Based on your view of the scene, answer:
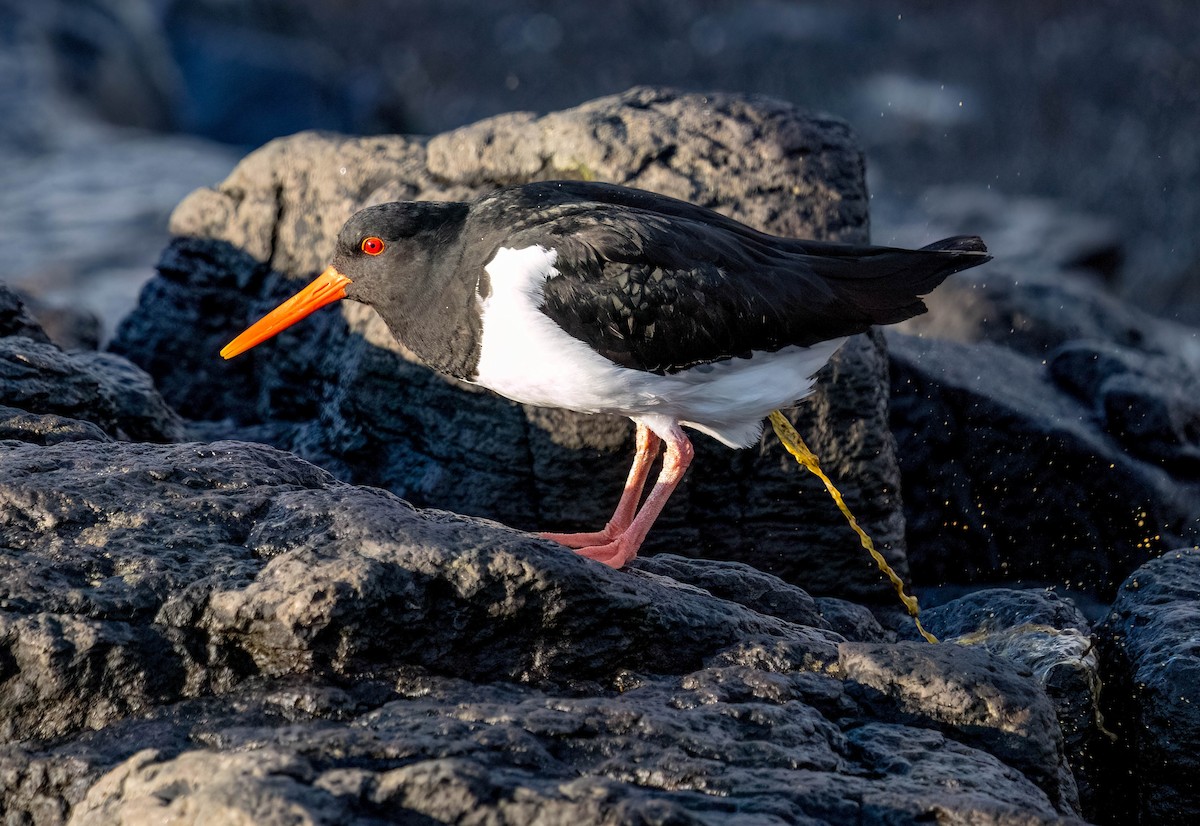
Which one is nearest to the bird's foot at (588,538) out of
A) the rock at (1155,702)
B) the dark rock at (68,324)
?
the rock at (1155,702)

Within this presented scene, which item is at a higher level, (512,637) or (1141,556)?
(1141,556)

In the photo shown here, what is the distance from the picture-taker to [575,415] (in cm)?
557

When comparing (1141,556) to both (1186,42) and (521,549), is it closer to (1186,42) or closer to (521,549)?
(521,549)

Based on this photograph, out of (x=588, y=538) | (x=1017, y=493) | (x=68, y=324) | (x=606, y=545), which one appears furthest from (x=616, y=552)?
(x=68, y=324)

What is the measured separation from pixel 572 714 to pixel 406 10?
19414mm

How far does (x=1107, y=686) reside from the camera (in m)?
4.58

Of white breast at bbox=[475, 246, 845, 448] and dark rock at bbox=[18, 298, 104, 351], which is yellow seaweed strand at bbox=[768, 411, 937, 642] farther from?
dark rock at bbox=[18, 298, 104, 351]

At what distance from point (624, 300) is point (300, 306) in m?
1.41

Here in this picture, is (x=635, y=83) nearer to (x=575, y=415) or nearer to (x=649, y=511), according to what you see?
(x=575, y=415)

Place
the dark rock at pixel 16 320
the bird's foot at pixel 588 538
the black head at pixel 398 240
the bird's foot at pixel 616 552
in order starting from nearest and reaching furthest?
the bird's foot at pixel 616 552 → the black head at pixel 398 240 → the bird's foot at pixel 588 538 → the dark rock at pixel 16 320

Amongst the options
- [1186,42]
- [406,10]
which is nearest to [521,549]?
[1186,42]

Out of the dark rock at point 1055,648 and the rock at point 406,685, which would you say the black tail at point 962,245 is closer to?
the dark rock at point 1055,648

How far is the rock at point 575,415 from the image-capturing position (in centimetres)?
563

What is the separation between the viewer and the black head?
4672 mm
